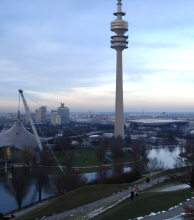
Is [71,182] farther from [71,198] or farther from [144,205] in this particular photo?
[144,205]

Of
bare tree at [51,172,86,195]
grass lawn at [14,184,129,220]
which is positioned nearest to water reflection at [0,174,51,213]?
bare tree at [51,172,86,195]

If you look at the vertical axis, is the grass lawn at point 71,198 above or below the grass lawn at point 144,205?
below

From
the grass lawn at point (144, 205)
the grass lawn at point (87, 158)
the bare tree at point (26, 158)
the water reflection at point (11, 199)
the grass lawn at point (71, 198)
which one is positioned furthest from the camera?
the grass lawn at point (87, 158)

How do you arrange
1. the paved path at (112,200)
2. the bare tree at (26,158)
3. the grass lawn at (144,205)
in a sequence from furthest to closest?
1. the bare tree at (26,158)
2. the grass lawn at (144,205)
3. the paved path at (112,200)

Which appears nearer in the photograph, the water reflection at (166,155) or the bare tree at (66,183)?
the bare tree at (66,183)

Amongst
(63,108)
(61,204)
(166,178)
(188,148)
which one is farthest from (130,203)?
(63,108)

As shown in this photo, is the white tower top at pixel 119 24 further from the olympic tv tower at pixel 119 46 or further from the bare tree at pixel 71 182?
the bare tree at pixel 71 182

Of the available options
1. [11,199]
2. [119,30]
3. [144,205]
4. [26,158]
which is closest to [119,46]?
[119,30]

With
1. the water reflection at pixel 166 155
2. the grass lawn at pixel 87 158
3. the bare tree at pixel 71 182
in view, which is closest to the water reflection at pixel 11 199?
the bare tree at pixel 71 182

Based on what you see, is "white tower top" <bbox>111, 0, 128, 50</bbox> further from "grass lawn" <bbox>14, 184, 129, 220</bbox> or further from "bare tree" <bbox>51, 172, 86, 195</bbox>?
"grass lawn" <bbox>14, 184, 129, 220</bbox>

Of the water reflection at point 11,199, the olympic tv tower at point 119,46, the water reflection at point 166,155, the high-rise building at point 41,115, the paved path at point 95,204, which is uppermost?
the olympic tv tower at point 119,46
